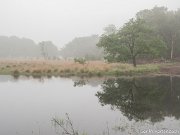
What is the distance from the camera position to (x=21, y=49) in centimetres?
17012

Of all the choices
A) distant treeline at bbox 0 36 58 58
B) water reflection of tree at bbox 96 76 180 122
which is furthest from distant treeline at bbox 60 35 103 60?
water reflection of tree at bbox 96 76 180 122

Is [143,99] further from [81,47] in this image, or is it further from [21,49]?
[21,49]

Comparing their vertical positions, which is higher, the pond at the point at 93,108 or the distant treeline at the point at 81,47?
the distant treeline at the point at 81,47

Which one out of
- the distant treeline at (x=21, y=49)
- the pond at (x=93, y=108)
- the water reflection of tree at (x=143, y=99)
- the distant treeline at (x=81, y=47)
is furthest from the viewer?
the distant treeline at (x=21, y=49)

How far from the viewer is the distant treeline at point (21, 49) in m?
163

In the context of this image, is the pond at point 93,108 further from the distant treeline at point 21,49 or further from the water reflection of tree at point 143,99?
the distant treeline at point 21,49

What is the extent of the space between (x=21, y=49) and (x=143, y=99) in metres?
152

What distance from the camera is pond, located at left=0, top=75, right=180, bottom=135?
16109mm

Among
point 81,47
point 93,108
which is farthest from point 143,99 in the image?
point 81,47

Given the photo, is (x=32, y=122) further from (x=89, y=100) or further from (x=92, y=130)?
(x=89, y=100)

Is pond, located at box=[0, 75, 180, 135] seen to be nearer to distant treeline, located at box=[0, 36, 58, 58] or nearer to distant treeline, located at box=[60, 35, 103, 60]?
distant treeline, located at box=[60, 35, 103, 60]

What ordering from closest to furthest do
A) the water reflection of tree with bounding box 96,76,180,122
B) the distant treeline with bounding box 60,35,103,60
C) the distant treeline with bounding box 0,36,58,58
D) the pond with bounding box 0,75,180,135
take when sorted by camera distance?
the pond with bounding box 0,75,180,135, the water reflection of tree with bounding box 96,76,180,122, the distant treeline with bounding box 60,35,103,60, the distant treeline with bounding box 0,36,58,58

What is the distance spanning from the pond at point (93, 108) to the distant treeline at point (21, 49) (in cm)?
13182

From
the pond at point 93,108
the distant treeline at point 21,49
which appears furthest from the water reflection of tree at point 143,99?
the distant treeline at point 21,49
